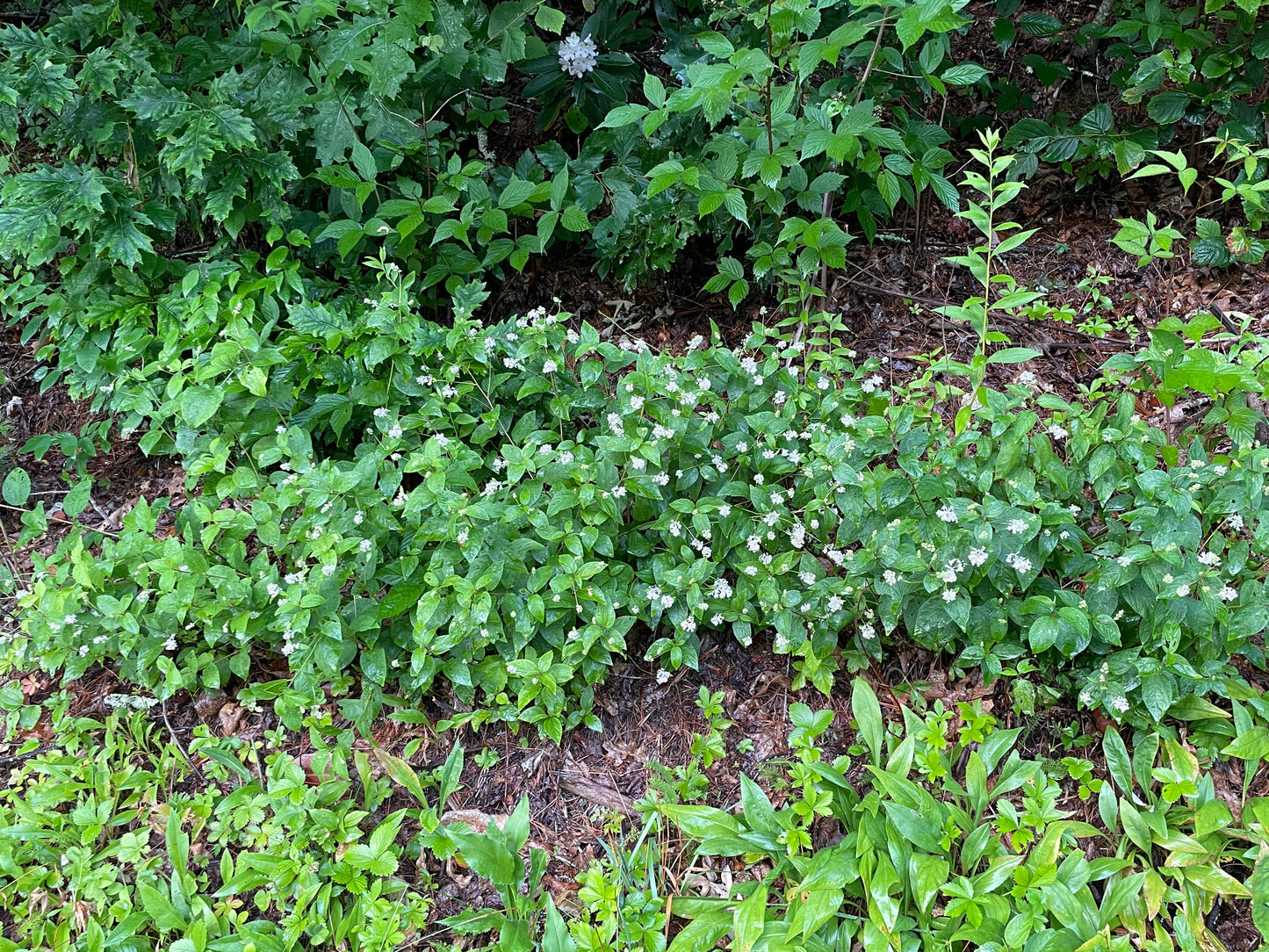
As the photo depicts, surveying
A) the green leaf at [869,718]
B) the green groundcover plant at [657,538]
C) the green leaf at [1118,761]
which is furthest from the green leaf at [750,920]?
the green leaf at [1118,761]

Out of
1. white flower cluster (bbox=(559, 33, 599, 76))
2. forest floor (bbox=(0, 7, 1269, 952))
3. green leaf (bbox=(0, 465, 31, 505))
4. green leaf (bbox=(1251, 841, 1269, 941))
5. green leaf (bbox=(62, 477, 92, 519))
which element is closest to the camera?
green leaf (bbox=(1251, 841, 1269, 941))

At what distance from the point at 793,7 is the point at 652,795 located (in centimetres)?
231

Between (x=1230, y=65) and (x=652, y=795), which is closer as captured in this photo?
(x=652, y=795)

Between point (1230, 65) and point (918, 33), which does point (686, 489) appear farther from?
point (1230, 65)

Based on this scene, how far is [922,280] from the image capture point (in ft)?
12.0

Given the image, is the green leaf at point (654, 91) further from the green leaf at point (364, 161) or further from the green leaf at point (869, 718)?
the green leaf at point (869, 718)

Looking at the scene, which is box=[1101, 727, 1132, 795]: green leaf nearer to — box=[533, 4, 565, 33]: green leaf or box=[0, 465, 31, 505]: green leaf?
box=[533, 4, 565, 33]: green leaf

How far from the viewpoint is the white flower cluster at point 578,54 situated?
10.9ft

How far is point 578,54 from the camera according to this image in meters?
3.32

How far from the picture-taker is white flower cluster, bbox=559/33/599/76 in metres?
3.31

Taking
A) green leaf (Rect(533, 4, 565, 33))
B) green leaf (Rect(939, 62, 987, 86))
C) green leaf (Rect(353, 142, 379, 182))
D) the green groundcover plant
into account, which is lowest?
the green groundcover plant

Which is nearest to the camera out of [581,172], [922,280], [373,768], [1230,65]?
[373,768]

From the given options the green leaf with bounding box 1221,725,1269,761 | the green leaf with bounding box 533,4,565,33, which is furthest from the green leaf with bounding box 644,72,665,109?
the green leaf with bounding box 1221,725,1269,761

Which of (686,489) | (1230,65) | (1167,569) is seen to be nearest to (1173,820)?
(1167,569)
